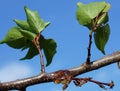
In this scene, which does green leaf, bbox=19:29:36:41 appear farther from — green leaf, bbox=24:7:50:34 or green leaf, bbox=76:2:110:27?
green leaf, bbox=76:2:110:27

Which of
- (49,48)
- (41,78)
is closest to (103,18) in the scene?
(49,48)

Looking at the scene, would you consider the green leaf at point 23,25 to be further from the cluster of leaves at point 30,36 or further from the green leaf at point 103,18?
the green leaf at point 103,18

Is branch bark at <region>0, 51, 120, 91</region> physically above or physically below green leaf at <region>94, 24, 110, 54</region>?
below

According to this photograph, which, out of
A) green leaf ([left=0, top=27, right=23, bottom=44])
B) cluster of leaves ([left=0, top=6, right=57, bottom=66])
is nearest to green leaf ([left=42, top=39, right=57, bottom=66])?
cluster of leaves ([left=0, top=6, right=57, bottom=66])

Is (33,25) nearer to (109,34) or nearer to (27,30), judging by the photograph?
(27,30)

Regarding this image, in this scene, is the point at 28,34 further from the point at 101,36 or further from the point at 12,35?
the point at 101,36

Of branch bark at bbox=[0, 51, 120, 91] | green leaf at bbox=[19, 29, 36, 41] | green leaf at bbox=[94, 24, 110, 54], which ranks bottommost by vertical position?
branch bark at bbox=[0, 51, 120, 91]
